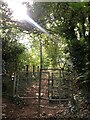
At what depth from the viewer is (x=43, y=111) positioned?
607 centimetres

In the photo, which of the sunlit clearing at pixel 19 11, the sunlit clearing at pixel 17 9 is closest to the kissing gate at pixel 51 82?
the sunlit clearing at pixel 19 11

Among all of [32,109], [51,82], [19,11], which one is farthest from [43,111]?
[19,11]

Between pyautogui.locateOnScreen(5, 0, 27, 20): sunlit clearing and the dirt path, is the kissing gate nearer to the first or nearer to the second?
the dirt path

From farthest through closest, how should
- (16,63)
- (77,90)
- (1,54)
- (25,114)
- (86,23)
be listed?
(16,63), (1,54), (86,23), (77,90), (25,114)

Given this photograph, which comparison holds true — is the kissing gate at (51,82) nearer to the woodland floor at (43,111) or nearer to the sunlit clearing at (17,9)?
the woodland floor at (43,111)

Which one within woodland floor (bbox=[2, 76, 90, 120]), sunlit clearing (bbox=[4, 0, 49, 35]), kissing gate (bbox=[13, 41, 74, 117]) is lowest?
woodland floor (bbox=[2, 76, 90, 120])

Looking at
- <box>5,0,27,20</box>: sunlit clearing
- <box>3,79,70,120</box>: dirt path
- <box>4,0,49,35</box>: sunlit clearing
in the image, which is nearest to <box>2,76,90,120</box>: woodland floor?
<box>3,79,70,120</box>: dirt path

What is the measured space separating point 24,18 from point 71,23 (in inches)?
50.6

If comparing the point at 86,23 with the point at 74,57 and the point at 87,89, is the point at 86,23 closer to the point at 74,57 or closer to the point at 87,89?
the point at 74,57

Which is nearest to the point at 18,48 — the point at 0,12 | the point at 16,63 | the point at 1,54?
the point at 16,63

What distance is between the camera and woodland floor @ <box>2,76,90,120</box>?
17.7 ft

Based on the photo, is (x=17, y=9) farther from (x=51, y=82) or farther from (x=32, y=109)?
(x=32, y=109)

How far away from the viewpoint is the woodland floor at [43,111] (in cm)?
539

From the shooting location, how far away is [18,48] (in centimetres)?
905
